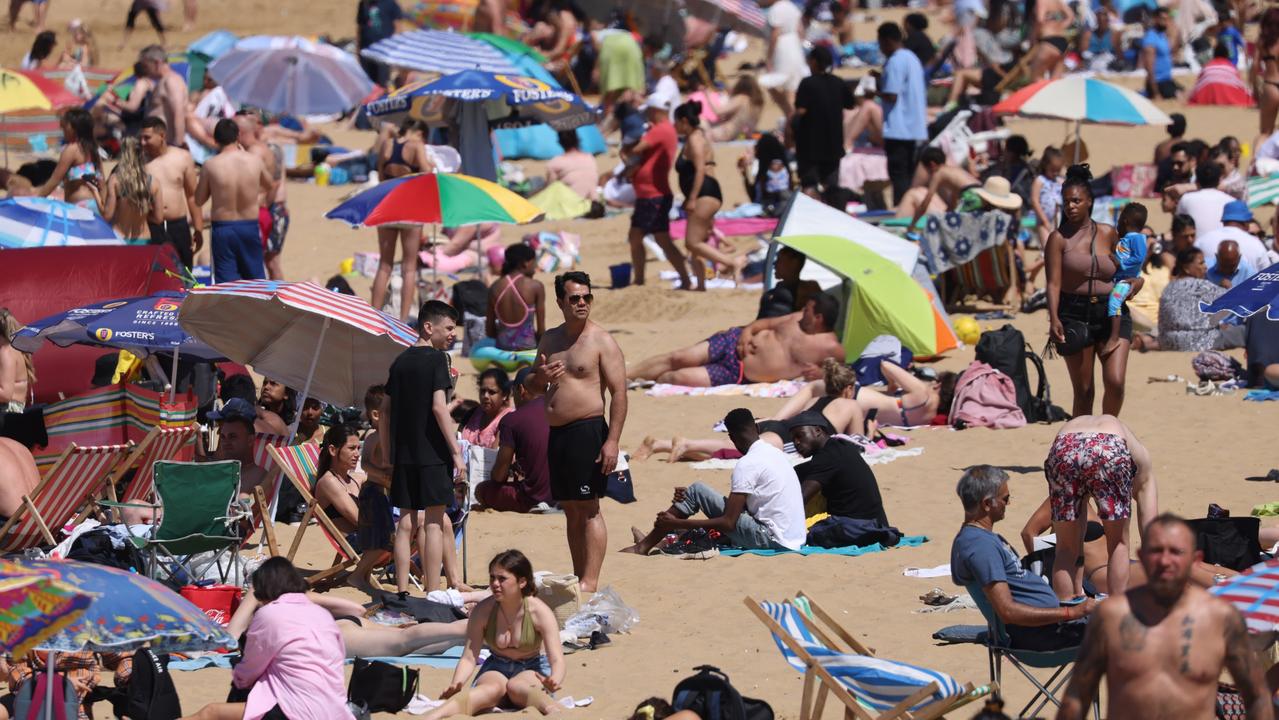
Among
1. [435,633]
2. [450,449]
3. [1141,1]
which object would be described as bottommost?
[435,633]

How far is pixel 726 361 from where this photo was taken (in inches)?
491

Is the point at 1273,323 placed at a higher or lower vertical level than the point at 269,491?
higher

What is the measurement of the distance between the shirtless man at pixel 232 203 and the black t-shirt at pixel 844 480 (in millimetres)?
4882

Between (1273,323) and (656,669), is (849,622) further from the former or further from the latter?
(1273,323)

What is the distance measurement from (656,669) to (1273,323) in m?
5.79

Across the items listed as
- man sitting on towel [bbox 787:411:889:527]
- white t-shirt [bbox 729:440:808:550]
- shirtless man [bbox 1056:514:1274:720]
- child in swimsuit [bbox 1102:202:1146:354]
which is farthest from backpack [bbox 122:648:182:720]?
child in swimsuit [bbox 1102:202:1146:354]

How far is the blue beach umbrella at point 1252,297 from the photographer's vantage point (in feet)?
26.2

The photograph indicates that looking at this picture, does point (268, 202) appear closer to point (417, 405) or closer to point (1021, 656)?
point (417, 405)

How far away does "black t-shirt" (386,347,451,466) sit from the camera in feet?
25.6

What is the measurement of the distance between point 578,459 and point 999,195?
296 inches

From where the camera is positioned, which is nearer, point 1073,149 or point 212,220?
point 212,220

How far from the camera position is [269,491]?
8844 mm

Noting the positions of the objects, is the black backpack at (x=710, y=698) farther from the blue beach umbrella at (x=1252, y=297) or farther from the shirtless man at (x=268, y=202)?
the shirtless man at (x=268, y=202)

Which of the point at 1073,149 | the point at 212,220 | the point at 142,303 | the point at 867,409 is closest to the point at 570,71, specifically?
the point at 1073,149
